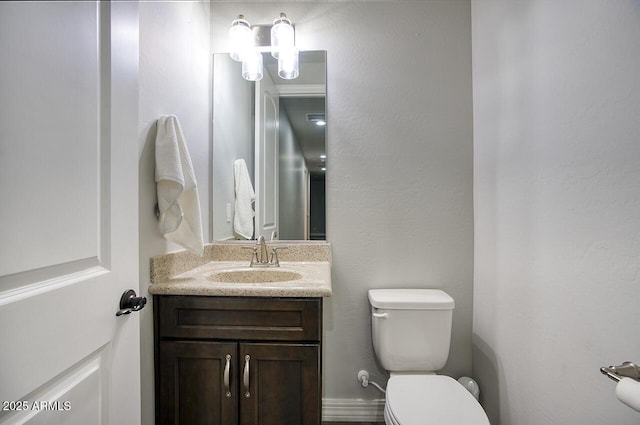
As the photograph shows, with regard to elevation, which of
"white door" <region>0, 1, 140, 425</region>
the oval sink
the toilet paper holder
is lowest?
the toilet paper holder

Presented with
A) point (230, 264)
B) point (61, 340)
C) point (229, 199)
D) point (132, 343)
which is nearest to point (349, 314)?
point (230, 264)

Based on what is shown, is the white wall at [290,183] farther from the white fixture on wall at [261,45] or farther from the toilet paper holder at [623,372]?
the toilet paper holder at [623,372]

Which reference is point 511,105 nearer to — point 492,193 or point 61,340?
point 492,193

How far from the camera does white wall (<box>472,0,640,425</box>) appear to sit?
2.66 ft

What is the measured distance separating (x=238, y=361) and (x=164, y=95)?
1115mm

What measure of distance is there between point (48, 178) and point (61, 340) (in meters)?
0.31

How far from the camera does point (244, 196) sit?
1.69m

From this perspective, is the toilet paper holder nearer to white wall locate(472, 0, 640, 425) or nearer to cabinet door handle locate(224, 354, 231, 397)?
white wall locate(472, 0, 640, 425)

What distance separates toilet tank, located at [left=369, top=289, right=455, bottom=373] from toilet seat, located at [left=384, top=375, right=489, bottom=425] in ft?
0.42

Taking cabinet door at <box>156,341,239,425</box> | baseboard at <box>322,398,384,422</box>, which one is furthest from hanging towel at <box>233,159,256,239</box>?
baseboard at <box>322,398,384,422</box>

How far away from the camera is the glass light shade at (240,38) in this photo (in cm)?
156

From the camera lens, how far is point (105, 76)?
0.65 metres

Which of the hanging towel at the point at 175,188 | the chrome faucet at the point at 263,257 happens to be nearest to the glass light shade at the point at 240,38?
the hanging towel at the point at 175,188

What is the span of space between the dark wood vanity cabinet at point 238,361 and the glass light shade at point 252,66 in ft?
4.07
